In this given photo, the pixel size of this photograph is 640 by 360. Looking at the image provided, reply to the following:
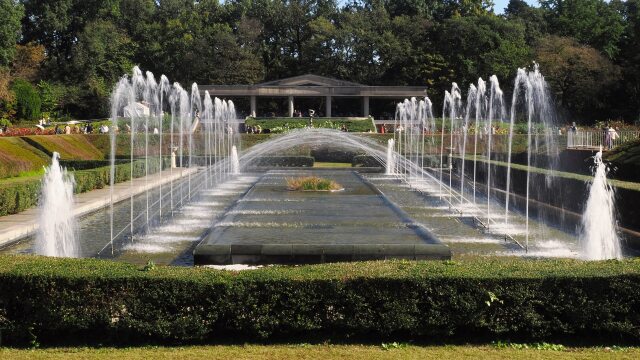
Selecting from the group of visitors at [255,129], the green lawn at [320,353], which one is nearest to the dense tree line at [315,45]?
the group of visitors at [255,129]

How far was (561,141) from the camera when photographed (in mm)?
Result: 37062

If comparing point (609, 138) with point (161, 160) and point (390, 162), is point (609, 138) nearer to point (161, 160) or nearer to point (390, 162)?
point (390, 162)

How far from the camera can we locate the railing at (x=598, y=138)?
30312 mm

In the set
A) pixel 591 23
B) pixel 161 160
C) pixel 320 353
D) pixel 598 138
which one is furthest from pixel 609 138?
pixel 591 23

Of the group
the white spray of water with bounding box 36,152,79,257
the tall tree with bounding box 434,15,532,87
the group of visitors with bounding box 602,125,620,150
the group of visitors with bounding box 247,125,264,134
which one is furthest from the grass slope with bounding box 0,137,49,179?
the tall tree with bounding box 434,15,532,87

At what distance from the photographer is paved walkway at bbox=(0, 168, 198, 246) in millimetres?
13827

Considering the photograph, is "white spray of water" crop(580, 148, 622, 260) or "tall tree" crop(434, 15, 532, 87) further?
"tall tree" crop(434, 15, 532, 87)

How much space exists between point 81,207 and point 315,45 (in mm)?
49409

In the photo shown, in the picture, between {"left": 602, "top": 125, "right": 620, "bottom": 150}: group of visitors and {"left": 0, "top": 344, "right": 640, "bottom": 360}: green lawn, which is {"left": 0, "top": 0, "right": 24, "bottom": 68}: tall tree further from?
{"left": 0, "top": 344, "right": 640, "bottom": 360}: green lawn

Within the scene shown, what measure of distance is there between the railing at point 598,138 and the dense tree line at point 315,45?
17355mm

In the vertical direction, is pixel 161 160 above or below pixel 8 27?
below

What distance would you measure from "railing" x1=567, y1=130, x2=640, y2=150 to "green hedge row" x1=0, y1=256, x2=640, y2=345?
24240 millimetres

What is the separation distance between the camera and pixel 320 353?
679cm

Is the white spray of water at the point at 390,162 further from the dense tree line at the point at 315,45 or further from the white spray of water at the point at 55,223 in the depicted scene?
the white spray of water at the point at 55,223
